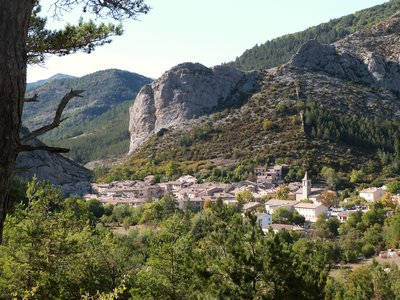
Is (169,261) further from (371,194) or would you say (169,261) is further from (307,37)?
(307,37)

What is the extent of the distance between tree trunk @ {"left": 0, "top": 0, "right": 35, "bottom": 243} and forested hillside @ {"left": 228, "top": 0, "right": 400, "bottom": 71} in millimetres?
116668

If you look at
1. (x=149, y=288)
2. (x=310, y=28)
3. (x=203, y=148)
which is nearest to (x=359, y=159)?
(x=203, y=148)

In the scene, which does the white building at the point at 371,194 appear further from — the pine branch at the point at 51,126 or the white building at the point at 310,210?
the pine branch at the point at 51,126

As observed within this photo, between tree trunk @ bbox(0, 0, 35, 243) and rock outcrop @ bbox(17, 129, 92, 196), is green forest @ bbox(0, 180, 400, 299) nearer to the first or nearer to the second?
tree trunk @ bbox(0, 0, 35, 243)

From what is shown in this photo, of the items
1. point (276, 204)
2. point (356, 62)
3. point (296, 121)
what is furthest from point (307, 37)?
point (276, 204)

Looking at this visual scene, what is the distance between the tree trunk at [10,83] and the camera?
108 inches

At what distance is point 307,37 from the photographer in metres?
134

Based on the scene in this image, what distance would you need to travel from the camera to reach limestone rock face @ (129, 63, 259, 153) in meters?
88.7

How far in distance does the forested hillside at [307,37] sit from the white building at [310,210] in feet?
247

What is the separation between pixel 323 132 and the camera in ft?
223

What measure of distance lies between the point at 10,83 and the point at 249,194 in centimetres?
4988

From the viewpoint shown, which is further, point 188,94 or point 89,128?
point 89,128

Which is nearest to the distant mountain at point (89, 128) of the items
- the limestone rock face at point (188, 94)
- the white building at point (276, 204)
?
the limestone rock face at point (188, 94)

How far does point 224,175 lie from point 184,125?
76.3ft
